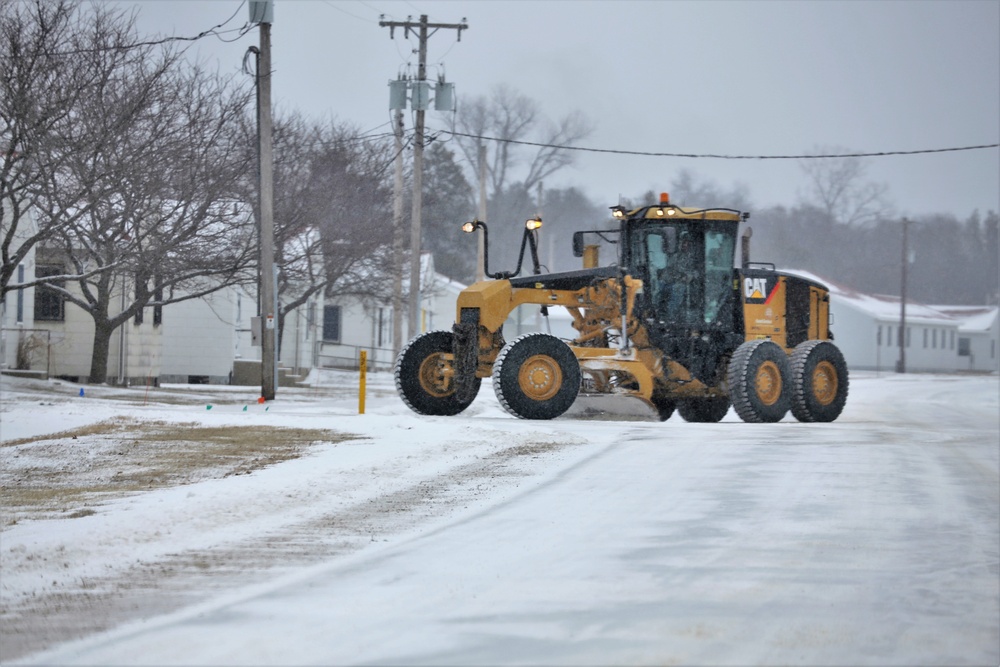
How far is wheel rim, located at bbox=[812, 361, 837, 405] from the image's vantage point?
2025 centimetres

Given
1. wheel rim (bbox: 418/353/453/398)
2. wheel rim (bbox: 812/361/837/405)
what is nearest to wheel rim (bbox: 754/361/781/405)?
wheel rim (bbox: 812/361/837/405)

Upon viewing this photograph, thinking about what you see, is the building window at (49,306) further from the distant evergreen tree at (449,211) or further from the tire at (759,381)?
the distant evergreen tree at (449,211)

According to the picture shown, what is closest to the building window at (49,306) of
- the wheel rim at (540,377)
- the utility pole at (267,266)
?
the utility pole at (267,266)

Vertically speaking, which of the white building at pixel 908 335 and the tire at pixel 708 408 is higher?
the white building at pixel 908 335

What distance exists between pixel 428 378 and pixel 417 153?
19.0m

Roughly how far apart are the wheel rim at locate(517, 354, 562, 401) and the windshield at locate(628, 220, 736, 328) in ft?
7.69

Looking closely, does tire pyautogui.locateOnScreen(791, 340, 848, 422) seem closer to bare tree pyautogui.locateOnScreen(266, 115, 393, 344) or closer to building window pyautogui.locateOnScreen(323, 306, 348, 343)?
bare tree pyautogui.locateOnScreen(266, 115, 393, 344)

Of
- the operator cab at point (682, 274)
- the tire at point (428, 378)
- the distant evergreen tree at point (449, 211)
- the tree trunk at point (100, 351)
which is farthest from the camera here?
the distant evergreen tree at point (449, 211)

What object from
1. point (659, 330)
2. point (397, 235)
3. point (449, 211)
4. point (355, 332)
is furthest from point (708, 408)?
point (449, 211)

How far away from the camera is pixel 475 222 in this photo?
19.1 meters

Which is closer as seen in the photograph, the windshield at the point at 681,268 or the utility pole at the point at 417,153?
the windshield at the point at 681,268

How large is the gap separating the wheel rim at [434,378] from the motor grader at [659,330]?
1 cm

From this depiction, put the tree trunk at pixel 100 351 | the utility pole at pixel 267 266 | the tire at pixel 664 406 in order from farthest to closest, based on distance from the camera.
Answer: the tree trunk at pixel 100 351, the utility pole at pixel 267 266, the tire at pixel 664 406

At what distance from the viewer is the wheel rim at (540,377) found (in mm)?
17797
